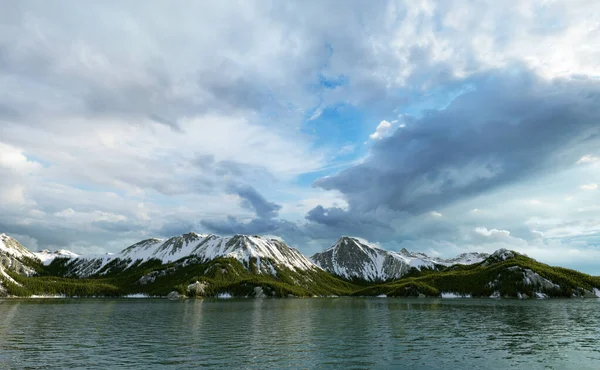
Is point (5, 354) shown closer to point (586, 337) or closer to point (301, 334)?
point (301, 334)

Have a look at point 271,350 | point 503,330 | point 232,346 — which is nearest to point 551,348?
point 503,330

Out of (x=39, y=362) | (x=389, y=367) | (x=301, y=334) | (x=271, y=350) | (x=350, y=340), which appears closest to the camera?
(x=389, y=367)

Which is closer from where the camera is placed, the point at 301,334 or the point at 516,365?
the point at 516,365

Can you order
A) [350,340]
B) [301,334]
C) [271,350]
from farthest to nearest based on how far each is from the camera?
[301,334] < [350,340] < [271,350]

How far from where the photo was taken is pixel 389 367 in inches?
1956

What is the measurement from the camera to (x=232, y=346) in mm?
67875

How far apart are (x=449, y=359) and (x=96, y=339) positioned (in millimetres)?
65538

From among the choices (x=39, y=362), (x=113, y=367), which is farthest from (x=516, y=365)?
(x=39, y=362)

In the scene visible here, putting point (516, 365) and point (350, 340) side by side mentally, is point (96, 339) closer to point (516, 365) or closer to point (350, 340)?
point (350, 340)

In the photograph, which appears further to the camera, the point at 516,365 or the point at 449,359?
the point at 449,359

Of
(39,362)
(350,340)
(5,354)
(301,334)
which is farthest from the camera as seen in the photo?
(301,334)

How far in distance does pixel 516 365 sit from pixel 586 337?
37.2 meters

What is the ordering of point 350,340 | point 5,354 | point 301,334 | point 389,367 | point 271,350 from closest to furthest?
point 389,367 → point 5,354 → point 271,350 → point 350,340 → point 301,334

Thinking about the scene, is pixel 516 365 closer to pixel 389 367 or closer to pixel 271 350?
pixel 389 367
